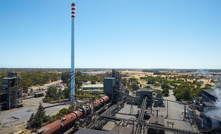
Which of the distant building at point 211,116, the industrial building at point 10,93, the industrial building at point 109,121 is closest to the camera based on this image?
the industrial building at point 109,121

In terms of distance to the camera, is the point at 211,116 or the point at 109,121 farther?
the point at 109,121

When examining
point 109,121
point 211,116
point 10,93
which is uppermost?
point 10,93

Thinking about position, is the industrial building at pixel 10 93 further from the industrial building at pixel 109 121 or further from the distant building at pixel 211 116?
the distant building at pixel 211 116

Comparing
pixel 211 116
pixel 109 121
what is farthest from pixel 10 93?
pixel 211 116

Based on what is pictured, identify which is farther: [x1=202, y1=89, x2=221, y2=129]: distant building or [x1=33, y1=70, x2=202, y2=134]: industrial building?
[x1=202, y1=89, x2=221, y2=129]: distant building

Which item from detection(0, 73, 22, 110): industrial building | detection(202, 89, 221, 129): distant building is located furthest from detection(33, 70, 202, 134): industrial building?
detection(0, 73, 22, 110): industrial building

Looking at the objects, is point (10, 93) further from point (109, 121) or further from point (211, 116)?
point (211, 116)

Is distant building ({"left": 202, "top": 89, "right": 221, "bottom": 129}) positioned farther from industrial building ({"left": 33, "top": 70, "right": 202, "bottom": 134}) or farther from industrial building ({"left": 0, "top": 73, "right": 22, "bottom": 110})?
industrial building ({"left": 0, "top": 73, "right": 22, "bottom": 110})

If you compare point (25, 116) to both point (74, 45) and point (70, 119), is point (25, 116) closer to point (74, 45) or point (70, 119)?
point (70, 119)

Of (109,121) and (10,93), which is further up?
(10,93)

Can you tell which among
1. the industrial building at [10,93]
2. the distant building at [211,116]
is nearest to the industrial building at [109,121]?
the distant building at [211,116]

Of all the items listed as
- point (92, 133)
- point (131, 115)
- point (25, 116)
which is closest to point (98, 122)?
point (92, 133)
